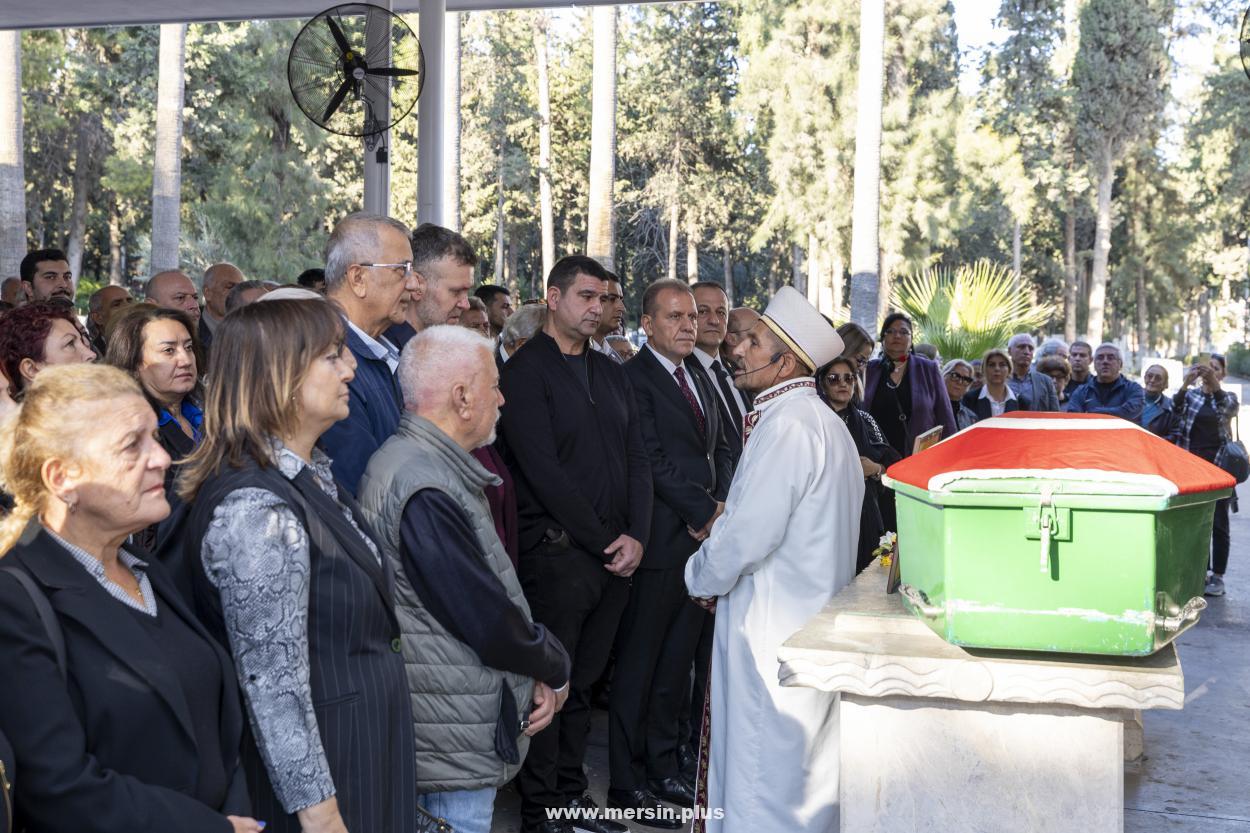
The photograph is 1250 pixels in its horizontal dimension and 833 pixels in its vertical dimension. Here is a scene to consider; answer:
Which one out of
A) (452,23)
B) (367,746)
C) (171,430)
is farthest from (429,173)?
(452,23)

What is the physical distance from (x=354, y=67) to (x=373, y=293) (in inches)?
220

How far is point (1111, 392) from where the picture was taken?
10148 mm

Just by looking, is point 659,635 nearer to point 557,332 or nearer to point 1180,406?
point 557,332

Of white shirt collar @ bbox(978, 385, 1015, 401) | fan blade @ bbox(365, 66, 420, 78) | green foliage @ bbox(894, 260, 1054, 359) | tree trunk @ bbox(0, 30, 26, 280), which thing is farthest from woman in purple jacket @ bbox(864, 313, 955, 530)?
tree trunk @ bbox(0, 30, 26, 280)

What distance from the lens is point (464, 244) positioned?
15.3 ft

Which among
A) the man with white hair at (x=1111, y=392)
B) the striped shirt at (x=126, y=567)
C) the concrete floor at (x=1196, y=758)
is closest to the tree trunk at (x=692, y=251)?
the man with white hair at (x=1111, y=392)

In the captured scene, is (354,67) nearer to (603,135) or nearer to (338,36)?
(338,36)

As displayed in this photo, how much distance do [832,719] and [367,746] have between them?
5.88 ft

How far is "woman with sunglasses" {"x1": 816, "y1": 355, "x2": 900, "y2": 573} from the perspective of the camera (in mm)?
6098

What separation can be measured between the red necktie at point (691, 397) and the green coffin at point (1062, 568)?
3.00m

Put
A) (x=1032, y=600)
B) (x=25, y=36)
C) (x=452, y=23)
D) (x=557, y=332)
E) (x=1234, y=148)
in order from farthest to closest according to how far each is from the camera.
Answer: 1. (x=1234, y=148)
2. (x=25, y=36)
3. (x=452, y=23)
4. (x=557, y=332)
5. (x=1032, y=600)

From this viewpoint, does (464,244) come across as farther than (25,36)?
Result: No

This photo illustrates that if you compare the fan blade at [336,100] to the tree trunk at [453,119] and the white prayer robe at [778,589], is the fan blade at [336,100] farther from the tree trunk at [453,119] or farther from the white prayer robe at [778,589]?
the tree trunk at [453,119]

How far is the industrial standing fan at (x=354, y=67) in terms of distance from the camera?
875 cm
